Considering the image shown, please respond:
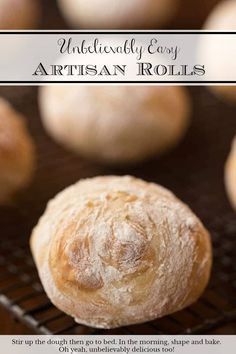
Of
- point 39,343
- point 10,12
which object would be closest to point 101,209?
point 39,343

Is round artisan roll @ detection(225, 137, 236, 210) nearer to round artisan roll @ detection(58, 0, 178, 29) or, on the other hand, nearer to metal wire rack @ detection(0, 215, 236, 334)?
metal wire rack @ detection(0, 215, 236, 334)

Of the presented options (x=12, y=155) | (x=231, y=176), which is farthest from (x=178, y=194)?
(x=12, y=155)

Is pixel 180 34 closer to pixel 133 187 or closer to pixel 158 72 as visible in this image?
pixel 158 72

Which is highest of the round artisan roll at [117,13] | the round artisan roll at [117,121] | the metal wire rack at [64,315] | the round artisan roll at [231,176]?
the round artisan roll at [117,13]

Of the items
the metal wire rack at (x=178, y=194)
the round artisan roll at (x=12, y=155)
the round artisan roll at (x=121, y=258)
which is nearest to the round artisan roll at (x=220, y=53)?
the metal wire rack at (x=178, y=194)

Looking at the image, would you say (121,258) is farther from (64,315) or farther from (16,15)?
(16,15)

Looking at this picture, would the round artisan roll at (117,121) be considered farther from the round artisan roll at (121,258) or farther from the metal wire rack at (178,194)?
the round artisan roll at (121,258)
